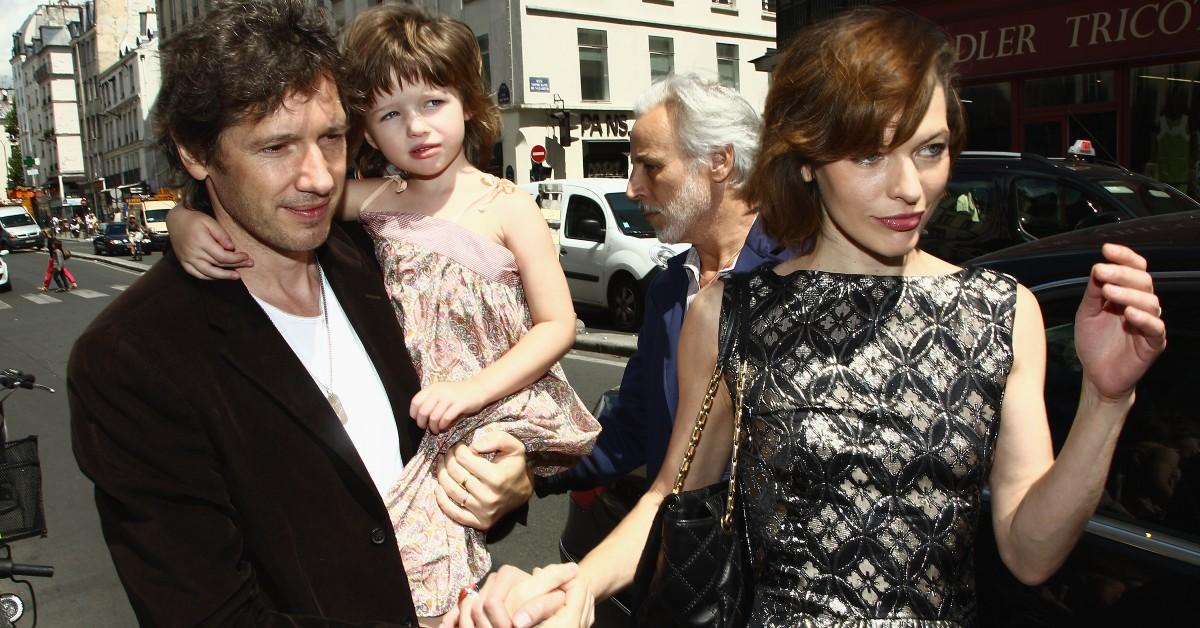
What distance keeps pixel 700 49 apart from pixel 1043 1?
589 inches

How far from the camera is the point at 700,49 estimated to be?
27.5 meters

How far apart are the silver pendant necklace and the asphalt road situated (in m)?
0.37

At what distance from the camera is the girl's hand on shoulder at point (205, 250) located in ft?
4.94

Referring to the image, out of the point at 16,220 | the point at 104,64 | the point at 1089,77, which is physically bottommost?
the point at 16,220

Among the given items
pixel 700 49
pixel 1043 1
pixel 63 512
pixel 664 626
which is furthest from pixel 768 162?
pixel 700 49

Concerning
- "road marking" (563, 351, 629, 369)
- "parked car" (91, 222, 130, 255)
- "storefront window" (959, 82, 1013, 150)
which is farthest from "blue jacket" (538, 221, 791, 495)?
"parked car" (91, 222, 130, 255)

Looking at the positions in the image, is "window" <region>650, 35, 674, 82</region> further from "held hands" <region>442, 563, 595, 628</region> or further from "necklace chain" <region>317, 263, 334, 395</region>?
"held hands" <region>442, 563, 595, 628</region>

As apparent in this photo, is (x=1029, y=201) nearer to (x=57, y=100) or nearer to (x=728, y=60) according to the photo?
(x=728, y=60)

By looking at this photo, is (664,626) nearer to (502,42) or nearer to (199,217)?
(199,217)

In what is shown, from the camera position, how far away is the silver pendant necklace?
1607 millimetres

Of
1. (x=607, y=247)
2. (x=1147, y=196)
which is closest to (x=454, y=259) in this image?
(x=1147, y=196)

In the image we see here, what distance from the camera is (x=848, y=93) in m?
1.42

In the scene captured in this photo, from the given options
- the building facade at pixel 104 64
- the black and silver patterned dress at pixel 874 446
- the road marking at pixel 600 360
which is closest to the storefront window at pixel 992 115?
the road marking at pixel 600 360

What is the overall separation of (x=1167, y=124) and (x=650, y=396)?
43.0 ft
